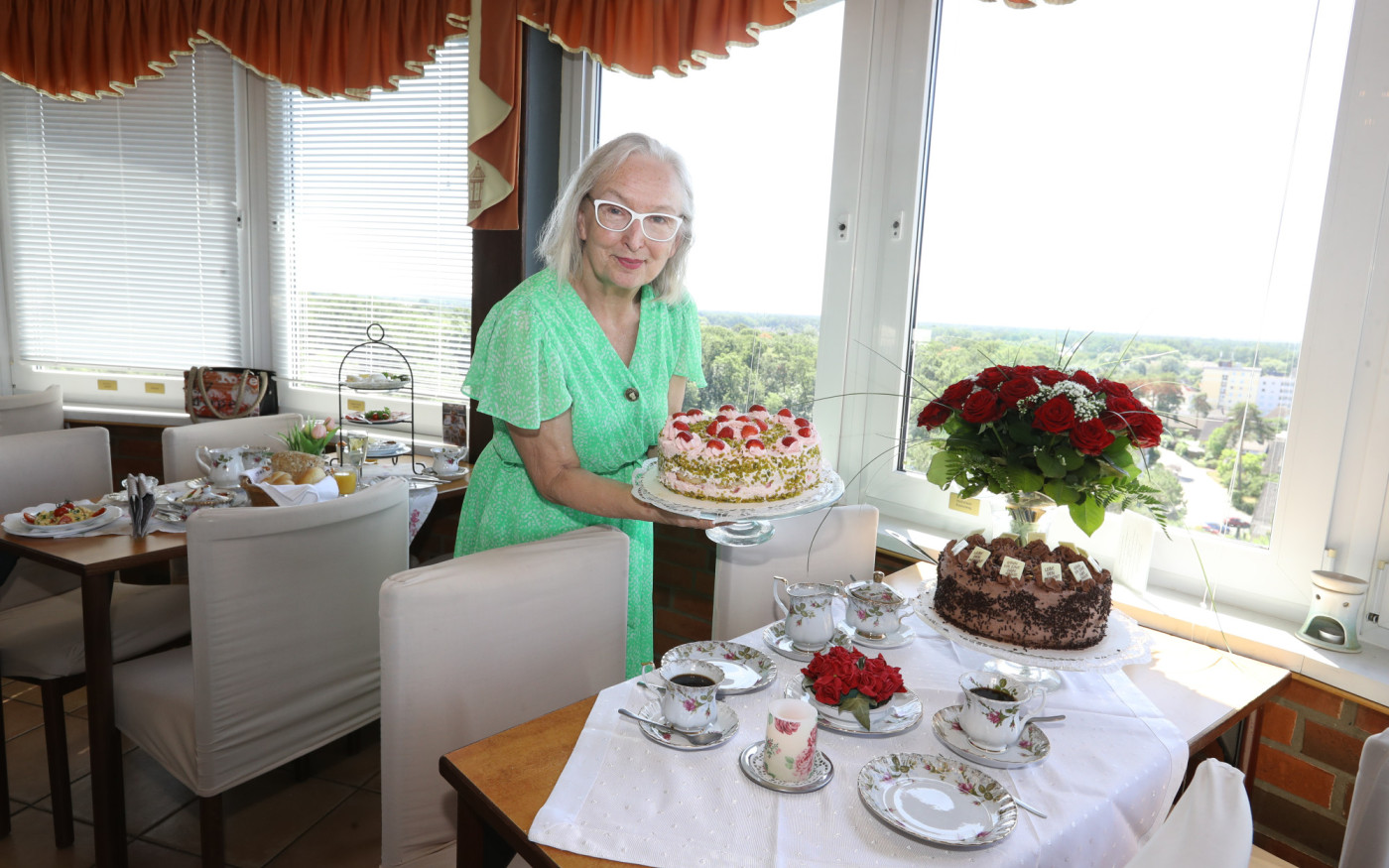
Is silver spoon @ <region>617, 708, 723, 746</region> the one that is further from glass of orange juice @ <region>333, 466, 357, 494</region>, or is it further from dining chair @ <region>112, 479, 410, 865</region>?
glass of orange juice @ <region>333, 466, 357, 494</region>

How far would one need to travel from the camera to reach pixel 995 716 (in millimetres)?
1095

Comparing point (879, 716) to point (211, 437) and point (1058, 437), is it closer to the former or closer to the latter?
point (1058, 437)

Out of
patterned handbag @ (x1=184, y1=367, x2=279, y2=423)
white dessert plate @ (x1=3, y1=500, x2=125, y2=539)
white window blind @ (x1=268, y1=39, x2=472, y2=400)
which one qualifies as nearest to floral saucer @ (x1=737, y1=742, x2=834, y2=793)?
white dessert plate @ (x1=3, y1=500, x2=125, y2=539)

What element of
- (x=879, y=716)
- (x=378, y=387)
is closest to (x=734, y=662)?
(x=879, y=716)

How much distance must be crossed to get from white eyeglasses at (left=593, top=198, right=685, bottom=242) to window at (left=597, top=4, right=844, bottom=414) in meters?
0.86

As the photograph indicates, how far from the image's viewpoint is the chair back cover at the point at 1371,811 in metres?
0.97

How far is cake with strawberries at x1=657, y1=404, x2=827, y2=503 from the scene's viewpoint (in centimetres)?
147

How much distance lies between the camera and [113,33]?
3.56 metres

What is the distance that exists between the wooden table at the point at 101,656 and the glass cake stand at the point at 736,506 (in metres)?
1.28

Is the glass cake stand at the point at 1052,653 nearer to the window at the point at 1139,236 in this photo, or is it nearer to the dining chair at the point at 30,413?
the window at the point at 1139,236

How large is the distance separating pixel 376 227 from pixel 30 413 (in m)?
1.55

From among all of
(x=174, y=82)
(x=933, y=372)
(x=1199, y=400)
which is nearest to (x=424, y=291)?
(x=174, y=82)

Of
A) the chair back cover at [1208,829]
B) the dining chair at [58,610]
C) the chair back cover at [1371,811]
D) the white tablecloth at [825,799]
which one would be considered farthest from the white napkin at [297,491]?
the chair back cover at [1371,811]

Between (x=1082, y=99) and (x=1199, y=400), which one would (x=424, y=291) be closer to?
(x=1082, y=99)
